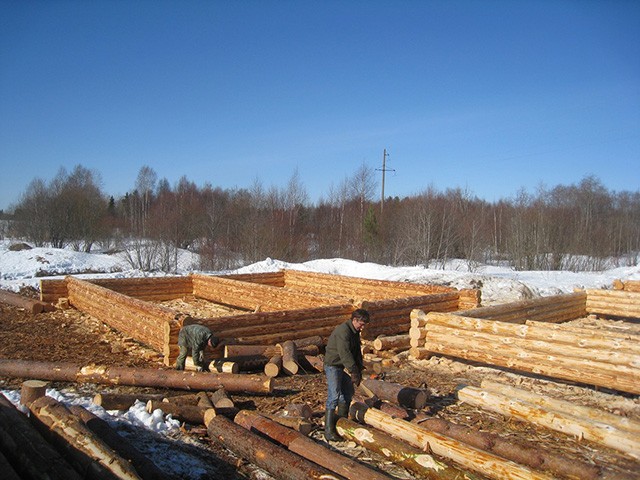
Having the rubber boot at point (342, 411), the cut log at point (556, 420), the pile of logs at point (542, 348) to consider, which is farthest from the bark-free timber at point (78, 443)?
the pile of logs at point (542, 348)

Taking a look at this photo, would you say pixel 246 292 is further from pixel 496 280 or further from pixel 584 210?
pixel 584 210

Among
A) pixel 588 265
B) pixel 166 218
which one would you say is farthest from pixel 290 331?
pixel 588 265

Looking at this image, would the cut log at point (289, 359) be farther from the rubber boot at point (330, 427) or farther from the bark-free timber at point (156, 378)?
the rubber boot at point (330, 427)

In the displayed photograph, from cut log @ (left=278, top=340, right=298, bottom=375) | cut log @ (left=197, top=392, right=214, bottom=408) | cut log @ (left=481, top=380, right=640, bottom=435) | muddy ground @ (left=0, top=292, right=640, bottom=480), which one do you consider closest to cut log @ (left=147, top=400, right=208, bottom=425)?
muddy ground @ (left=0, top=292, right=640, bottom=480)

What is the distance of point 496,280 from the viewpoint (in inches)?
716

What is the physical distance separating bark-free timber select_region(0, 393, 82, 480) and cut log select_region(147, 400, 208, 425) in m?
1.48

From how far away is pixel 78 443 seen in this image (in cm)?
441

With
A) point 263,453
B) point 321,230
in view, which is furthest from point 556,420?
point 321,230

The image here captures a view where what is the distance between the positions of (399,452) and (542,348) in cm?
415

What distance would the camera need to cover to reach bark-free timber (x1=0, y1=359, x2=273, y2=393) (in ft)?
23.7

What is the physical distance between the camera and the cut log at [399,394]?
6711 mm

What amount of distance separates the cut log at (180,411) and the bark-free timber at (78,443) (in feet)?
3.87

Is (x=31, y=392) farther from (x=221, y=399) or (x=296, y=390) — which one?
(x=296, y=390)

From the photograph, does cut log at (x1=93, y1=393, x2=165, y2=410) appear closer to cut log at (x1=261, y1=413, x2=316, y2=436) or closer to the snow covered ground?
cut log at (x1=261, y1=413, x2=316, y2=436)
